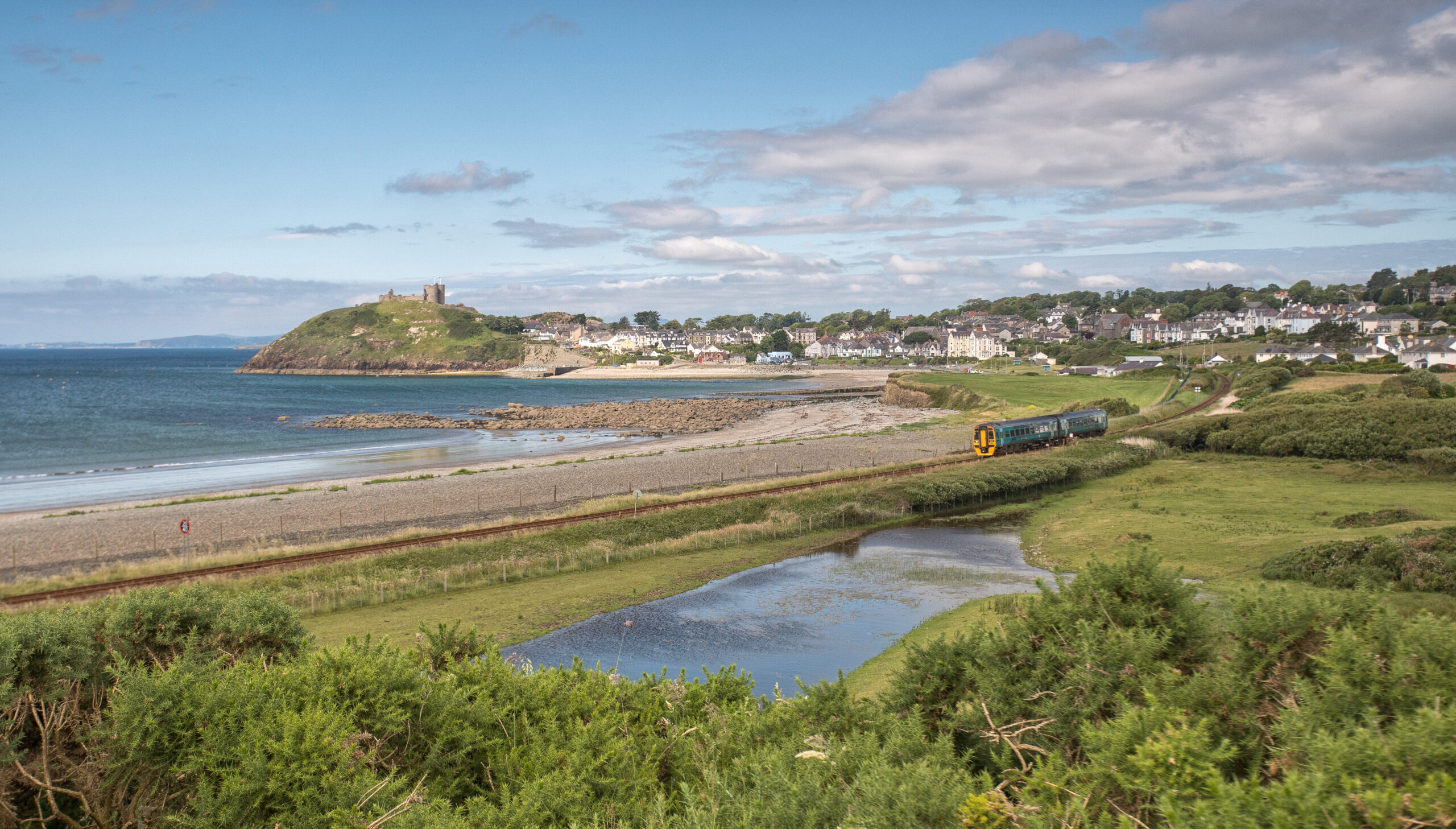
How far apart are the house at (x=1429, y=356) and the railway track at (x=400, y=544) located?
7418cm

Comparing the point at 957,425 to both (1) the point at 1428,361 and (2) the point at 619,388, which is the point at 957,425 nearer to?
(1) the point at 1428,361

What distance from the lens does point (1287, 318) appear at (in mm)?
176000

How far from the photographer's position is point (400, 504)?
40719 mm

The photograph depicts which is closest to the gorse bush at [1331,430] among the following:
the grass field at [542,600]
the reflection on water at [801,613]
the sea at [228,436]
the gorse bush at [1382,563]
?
the reflection on water at [801,613]

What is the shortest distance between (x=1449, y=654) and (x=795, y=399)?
110 meters

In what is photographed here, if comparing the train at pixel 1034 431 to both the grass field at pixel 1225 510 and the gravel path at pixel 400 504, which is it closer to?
the gravel path at pixel 400 504

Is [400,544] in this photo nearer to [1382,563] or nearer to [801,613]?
[801,613]

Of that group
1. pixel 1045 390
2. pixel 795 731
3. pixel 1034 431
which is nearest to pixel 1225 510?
pixel 1034 431

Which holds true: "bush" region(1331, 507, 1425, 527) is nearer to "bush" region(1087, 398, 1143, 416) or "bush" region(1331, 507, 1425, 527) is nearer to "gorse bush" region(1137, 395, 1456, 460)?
"gorse bush" region(1137, 395, 1456, 460)

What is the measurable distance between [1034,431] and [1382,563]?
32566mm

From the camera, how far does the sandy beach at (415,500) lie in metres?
32.2

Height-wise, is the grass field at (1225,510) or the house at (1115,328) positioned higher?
the house at (1115,328)

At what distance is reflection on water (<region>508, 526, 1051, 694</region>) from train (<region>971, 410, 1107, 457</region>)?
18.6 meters

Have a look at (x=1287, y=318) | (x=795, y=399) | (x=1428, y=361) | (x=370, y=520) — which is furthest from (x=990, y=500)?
(x=1287, y=318)
